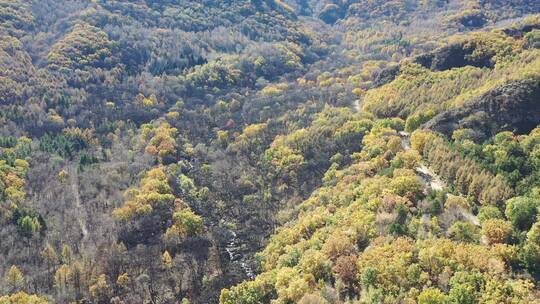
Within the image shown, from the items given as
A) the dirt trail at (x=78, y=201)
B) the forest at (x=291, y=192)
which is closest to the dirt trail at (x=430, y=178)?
the forest at (x=291, y=192)

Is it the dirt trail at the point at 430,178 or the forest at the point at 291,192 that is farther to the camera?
the dirt trail at the point at 430,178

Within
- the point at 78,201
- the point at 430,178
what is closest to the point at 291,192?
the point at 430,178

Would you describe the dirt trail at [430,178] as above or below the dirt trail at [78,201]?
above

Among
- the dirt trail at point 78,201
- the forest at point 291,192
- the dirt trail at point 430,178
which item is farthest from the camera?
the dirt trail at point 78,201

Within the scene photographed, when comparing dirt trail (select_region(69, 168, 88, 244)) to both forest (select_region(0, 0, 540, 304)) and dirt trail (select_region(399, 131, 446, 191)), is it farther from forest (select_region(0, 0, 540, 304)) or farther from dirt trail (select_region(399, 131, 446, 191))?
dirt trail (select_region(399, 131, 446, 191))

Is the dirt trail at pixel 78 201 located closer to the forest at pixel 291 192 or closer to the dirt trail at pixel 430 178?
the forest at pixel 291 192

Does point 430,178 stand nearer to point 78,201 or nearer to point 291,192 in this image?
point 291,192

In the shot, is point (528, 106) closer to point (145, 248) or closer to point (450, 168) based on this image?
point (450, 168)

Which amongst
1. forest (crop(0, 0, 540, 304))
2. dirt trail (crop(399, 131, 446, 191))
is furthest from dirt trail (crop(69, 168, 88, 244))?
dirt trail (crop(399, 131, 446, 191))

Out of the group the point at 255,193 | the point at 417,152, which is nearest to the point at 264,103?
the point at 255,193
